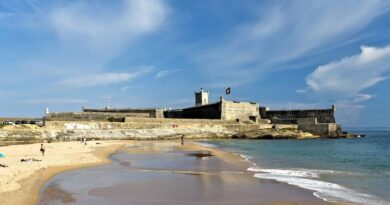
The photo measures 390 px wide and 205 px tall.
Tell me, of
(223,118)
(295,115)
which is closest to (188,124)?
(223,118)

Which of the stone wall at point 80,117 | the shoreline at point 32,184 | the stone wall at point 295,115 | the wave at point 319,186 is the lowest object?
the wave at point 319,186

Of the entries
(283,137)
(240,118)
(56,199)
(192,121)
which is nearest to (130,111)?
(192,121)

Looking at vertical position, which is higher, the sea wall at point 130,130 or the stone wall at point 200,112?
the stone wall at point 200,112

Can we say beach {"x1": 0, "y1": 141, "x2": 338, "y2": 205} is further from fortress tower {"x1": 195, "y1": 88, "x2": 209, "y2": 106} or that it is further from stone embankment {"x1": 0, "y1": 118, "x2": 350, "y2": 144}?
fortress tower {"x1": 195, "y1": 88, "x2": 209, "y2": 106}

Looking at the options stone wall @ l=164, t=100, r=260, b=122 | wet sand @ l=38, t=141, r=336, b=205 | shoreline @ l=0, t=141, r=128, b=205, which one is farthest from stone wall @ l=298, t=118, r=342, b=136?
shoreline @ l=0, t=141, r=128, b=205

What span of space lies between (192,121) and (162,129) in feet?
18.4

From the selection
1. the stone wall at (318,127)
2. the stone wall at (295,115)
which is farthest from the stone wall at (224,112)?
the stone wall at (318,127)

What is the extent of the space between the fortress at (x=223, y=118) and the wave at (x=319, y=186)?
3313cm

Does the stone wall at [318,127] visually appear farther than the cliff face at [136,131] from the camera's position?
Yes

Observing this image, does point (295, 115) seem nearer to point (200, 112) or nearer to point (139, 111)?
point (200, 112)

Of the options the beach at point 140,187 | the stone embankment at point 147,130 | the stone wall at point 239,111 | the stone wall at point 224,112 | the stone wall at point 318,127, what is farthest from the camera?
the stone wall at point 224,112

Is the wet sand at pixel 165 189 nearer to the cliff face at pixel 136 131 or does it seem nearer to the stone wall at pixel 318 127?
the cliff face at pixel 136 131

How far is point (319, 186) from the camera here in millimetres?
13828

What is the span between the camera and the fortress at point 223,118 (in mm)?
50125
